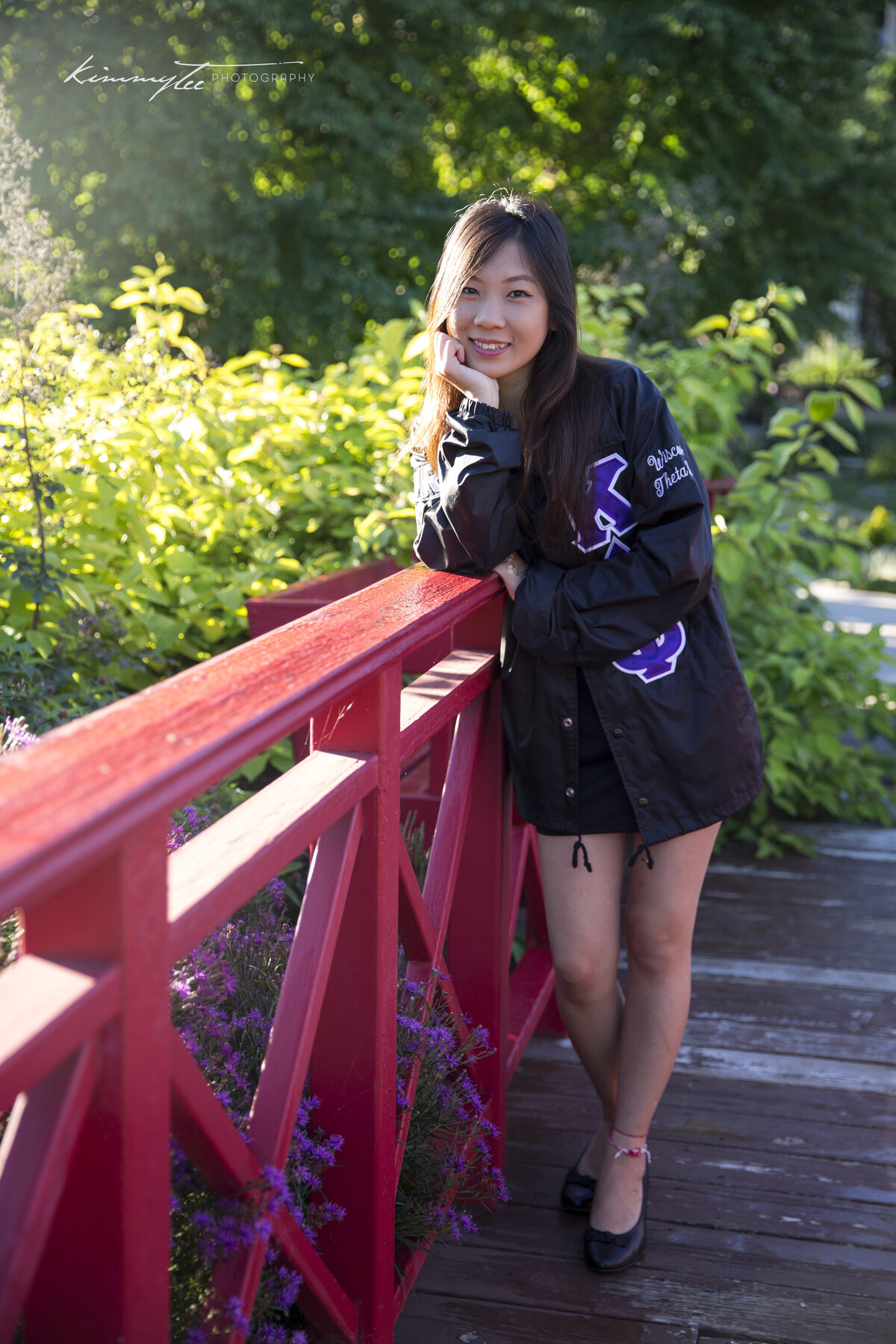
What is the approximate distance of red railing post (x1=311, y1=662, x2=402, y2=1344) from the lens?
1342 millimetres

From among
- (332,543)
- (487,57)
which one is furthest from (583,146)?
(332,543)

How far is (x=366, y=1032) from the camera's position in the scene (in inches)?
54.6

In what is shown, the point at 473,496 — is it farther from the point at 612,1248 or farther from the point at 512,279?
the point at 612,1248

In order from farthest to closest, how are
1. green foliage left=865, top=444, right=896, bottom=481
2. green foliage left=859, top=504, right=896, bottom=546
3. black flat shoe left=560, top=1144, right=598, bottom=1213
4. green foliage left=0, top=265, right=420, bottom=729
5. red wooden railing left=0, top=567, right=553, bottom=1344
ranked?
green foliage left=865, top=444, right=896, bottom=481, green foliage left=859, top=504, right=896, bottom=546, green foliage left=0, top=265, right=420, bottom=729, black flat shoe left=560, top=1144, right=598, bottom=1213, red wooden railing left=0, top=567, right=553, bottom=1344

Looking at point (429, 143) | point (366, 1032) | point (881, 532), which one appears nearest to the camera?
point (366, 1032)

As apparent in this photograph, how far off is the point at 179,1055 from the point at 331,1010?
0.51 m

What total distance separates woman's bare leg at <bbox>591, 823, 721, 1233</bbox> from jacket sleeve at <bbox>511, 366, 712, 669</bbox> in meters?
0.40

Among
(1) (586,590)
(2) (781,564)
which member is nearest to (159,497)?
(1) (586,590)

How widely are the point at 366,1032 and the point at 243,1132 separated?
20cm

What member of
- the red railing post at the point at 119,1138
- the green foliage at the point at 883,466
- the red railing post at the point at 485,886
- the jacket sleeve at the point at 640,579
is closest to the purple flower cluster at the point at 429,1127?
the red railing post at the point at 485,886

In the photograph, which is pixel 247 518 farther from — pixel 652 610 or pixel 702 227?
pixel 702 227

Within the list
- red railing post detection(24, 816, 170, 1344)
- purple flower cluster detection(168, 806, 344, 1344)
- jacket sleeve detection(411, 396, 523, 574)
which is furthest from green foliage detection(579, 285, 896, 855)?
red railing post detection(24, 816, 170, 1344)

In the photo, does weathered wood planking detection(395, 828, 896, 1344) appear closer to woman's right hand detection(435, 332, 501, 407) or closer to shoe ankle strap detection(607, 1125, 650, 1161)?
A: shoe ankle strap detection(607, 1125, 650, 1161)

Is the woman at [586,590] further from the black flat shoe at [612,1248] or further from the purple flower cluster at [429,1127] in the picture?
the purple flower cluster at [429,1127]
